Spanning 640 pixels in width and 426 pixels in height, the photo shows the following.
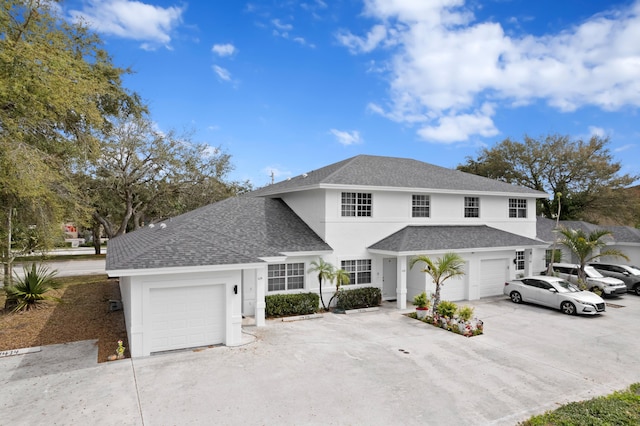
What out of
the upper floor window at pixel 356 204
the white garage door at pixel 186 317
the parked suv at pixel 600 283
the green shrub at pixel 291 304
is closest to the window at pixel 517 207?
the parked suv at pixel 600 283

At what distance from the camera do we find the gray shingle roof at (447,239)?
16.8m

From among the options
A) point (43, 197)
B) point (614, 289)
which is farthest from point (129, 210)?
point (614, 289)

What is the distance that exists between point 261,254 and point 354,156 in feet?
38.4

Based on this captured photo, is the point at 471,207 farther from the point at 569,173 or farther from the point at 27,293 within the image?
the point at 569,173

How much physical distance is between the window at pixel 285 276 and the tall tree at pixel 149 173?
18.4m

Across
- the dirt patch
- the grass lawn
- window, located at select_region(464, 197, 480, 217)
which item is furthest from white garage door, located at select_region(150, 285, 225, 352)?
window, located at select_region(464, 197, 480, 217)

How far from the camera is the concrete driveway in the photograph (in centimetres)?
721

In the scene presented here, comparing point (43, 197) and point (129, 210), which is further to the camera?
point (129, 210)

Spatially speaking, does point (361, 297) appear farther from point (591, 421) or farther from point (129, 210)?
point (129, 210)

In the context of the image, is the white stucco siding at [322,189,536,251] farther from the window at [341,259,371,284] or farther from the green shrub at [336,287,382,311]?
the green shrub at [336,287,382,311]

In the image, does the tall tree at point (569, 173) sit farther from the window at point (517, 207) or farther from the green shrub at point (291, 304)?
the green shrub at point (291, 304)

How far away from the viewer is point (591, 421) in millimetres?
6832

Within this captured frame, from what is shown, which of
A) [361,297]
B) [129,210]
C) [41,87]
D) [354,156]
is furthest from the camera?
[129,210]

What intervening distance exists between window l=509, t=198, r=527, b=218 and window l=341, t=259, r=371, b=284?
11117 millimetres
